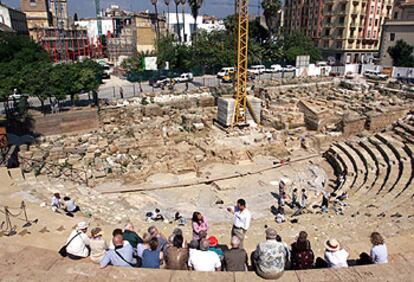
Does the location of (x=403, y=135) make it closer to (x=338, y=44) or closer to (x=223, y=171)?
(x=223, y=171)

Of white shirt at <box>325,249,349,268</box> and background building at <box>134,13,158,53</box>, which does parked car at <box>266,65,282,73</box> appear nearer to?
background building at <box>134,13,158,53</box>

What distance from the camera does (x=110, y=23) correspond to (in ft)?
252

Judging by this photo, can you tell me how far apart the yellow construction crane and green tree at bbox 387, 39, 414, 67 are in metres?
30.2

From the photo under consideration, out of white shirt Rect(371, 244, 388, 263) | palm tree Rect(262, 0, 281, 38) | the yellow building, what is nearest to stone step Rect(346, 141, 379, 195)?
white shirt Rect(371, 244, 388, 263)

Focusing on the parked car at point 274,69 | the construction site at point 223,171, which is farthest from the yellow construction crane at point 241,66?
the parked car at point 274,69

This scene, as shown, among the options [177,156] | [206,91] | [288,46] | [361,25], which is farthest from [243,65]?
[361,25]

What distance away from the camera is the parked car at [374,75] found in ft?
141

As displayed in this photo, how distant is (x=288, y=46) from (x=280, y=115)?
28.8 meters

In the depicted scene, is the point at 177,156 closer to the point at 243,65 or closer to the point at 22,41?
the point at 243,65

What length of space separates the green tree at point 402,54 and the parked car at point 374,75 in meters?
5.13

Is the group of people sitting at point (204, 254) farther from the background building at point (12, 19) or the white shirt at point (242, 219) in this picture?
the background building at point (12, 19)

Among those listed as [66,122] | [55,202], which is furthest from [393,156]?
[66,122]

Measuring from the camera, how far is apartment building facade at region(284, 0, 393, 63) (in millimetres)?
59475

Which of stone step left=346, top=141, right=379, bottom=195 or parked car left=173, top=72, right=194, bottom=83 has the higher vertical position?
parked car left=173, top=72, right=194, bottom=83
